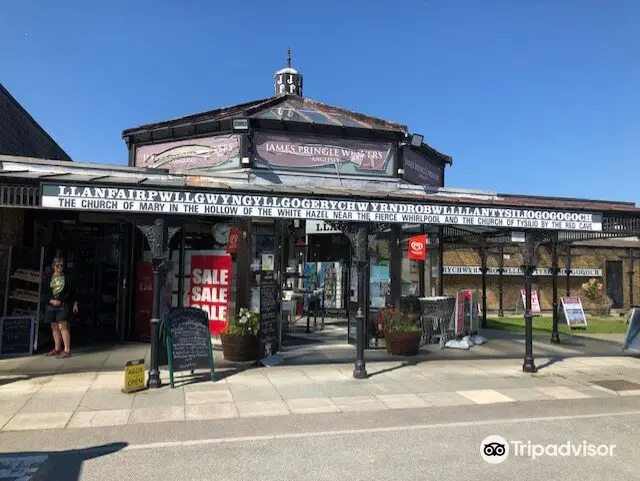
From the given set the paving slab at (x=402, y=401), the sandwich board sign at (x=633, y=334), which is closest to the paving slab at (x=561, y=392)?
the paving slab at (x=402, y=401)

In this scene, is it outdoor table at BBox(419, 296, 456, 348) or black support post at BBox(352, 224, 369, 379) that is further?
outdoor table at BBox(419, 296, 456, 348)

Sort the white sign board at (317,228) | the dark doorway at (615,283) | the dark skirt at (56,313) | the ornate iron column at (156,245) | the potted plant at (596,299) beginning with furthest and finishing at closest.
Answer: the dark doorway at (615,283), the potted plant at (596,299), the white sign board at (317,228), the dark skirt at (56,313), the ornate iron column at (156,245)

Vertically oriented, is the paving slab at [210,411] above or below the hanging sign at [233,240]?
below

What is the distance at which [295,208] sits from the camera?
8703 mm

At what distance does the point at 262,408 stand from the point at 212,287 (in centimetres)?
494

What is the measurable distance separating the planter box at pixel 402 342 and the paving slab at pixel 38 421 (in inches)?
253

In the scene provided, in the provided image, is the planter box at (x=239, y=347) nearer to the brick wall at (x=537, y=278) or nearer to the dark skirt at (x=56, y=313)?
the dark skirt at (x=56, y=313)

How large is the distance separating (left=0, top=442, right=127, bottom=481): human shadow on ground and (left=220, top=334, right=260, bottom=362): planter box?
4352 millimetres

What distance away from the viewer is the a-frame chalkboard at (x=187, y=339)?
8188mm

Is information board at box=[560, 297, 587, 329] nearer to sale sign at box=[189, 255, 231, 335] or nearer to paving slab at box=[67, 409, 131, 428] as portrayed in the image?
sale sign at box=[189, 255, 231, 335]

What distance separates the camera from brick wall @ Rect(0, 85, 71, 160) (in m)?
11.1

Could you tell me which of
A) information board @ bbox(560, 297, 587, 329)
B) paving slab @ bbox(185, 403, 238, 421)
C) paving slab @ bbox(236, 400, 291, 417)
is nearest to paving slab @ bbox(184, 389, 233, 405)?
paving slab @ bbox(185, 403, 238, 421)

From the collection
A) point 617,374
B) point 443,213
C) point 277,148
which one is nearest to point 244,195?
point 443,213

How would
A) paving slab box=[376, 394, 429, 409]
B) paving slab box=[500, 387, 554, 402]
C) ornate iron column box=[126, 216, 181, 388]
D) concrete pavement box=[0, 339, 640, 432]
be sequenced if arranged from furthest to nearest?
ornate iron column box=[126, 216, 181, 388], paving slab box=[500, 387, 554, 402], paving slab box=[376, 394, 429, 409], concrete pavement box=[0, 339, 640, 432]
